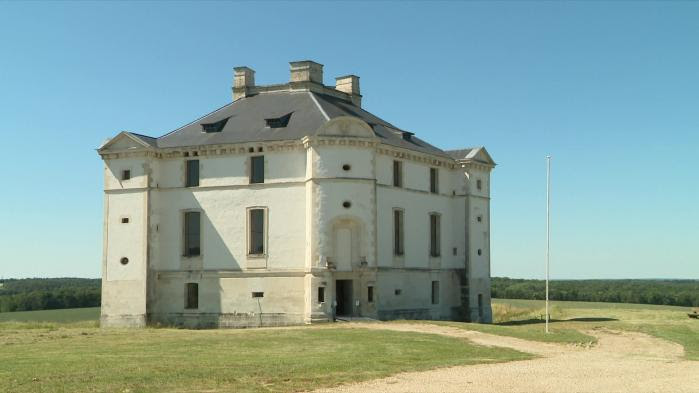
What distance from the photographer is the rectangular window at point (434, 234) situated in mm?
51844

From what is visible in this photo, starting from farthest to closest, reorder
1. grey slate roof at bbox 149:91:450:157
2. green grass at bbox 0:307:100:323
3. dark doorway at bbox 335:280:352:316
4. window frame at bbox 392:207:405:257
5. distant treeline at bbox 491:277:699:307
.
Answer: distant treeline at bbox 491:277:699:307 < green grass at bbox 0:307:100:323 < window frame at bbox 392:207:405:257 < grey slate roof at bbox 149:91:450:157 < dark doorway at bbox 335:280:352:316

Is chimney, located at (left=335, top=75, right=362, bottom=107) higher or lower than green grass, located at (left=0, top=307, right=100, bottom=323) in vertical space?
higher

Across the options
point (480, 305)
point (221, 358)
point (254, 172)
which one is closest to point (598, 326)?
point (480, 305)

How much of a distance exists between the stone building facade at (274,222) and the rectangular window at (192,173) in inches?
2.5

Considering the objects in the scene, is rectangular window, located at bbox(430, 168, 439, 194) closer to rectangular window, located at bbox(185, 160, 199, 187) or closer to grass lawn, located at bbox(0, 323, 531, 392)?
rectangular window, located at bbox(185, 160, 199, 187)

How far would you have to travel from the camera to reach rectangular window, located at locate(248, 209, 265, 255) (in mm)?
46684

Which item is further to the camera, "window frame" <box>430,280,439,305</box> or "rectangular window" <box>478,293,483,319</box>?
"rectangular window" <box>478,293,483,319</box>

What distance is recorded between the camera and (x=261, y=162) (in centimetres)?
4703

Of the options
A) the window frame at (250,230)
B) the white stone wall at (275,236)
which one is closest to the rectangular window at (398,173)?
the white stone wall at (275,236)

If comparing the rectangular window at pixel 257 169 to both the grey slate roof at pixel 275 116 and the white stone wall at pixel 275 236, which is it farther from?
the grey slate roof at pixel 275 116

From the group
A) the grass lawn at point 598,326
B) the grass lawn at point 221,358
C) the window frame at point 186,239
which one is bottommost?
the grass lawn at point 598,326

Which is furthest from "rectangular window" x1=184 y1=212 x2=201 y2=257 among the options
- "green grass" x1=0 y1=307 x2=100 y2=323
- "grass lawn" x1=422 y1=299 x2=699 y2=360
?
"grass lawn" x1=422 y1=299 x2=699 y2=360

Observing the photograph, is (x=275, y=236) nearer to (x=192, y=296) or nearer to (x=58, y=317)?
(x=192, y=296)

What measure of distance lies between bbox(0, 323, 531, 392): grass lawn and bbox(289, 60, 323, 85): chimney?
2058 centimetres
